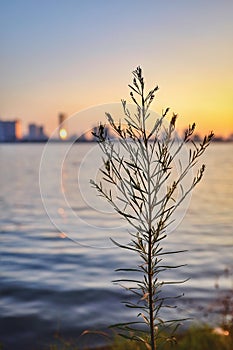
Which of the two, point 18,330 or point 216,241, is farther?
point 216,241

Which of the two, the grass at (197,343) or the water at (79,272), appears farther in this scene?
the water at (79,272)

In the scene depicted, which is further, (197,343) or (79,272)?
(79,272)

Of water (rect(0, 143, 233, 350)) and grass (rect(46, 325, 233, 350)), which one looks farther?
water (rect(0, 143, 233, 350))

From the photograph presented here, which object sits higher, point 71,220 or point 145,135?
point 145,135

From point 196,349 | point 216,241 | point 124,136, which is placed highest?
point 124,136

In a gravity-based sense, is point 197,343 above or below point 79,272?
above

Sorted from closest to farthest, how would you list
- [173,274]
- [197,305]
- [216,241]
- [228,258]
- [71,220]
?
[197,305] → [173,274] → [228,258] → [216,241] → [71,220]

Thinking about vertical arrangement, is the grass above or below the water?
above

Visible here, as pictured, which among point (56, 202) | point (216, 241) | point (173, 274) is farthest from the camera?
point (56, 202)

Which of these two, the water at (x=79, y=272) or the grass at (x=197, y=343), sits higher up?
the grass at (x=197, y=343)

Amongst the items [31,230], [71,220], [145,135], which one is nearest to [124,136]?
[145,135]

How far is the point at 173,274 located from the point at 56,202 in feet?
68.2

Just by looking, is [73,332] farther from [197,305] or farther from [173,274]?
[173,274]

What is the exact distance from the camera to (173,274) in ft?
46.8
